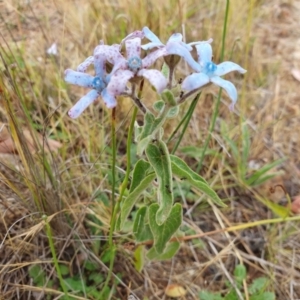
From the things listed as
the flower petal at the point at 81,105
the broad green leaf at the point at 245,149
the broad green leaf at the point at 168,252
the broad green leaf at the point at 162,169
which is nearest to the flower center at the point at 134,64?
the flower petal at the point at 81,105

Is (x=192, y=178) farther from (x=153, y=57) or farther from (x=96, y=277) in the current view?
(x=96, y=277)

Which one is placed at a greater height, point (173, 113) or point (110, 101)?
point (110, 101)

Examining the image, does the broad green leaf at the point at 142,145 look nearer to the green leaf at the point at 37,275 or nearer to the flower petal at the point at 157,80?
the flower petal at the point at 157,80

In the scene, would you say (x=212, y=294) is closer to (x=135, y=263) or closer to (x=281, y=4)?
(x=135, y=263)

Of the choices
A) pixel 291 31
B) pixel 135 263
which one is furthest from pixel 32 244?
pixel 291 31

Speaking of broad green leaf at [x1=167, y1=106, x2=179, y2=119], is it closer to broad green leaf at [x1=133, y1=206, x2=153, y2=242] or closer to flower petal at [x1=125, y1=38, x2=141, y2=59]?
flower petal at [x1=125, y1=38, x2=141, y2=59]

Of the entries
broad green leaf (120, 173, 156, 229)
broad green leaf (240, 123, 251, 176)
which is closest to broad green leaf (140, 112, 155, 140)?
broad green leaf (120, 173, 156, 229)

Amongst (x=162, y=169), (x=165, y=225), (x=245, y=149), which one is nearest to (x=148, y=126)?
(x=162, y=169)
